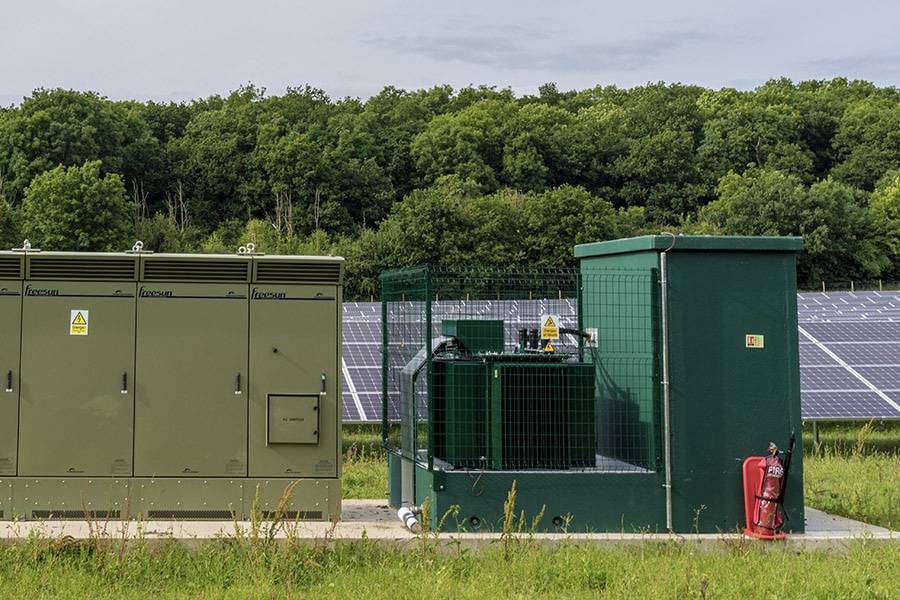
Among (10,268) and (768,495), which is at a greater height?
(10,268)

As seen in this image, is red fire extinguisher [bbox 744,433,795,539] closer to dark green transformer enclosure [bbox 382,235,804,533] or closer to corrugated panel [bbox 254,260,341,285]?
dark green transformer enclosure [bbox 382,235,804,533]

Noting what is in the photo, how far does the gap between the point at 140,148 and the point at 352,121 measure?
17054 millimetres

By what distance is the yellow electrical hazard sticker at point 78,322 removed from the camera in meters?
9.49

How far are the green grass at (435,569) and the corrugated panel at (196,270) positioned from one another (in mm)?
2294

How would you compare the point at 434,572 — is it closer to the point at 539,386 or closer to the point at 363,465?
the point at 539,386

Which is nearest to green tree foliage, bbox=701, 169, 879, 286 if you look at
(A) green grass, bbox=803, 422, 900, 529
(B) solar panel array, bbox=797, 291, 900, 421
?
(B) solar panel array, bbox=797, 291, 900, 421

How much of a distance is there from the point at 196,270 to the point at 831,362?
1238 centimetres

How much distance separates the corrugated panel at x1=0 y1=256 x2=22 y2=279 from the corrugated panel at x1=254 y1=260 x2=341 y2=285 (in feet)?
6.66

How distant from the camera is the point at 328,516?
9562 millimetres

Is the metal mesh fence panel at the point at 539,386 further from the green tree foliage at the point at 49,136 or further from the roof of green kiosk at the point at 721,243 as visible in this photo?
the green tree foliage at the point at 49,136

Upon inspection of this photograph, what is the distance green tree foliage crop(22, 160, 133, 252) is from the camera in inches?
2367

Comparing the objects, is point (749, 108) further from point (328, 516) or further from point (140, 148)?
point (328, 516)

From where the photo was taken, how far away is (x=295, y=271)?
965 cm

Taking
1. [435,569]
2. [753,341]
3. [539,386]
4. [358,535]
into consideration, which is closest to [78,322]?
[358,535]
